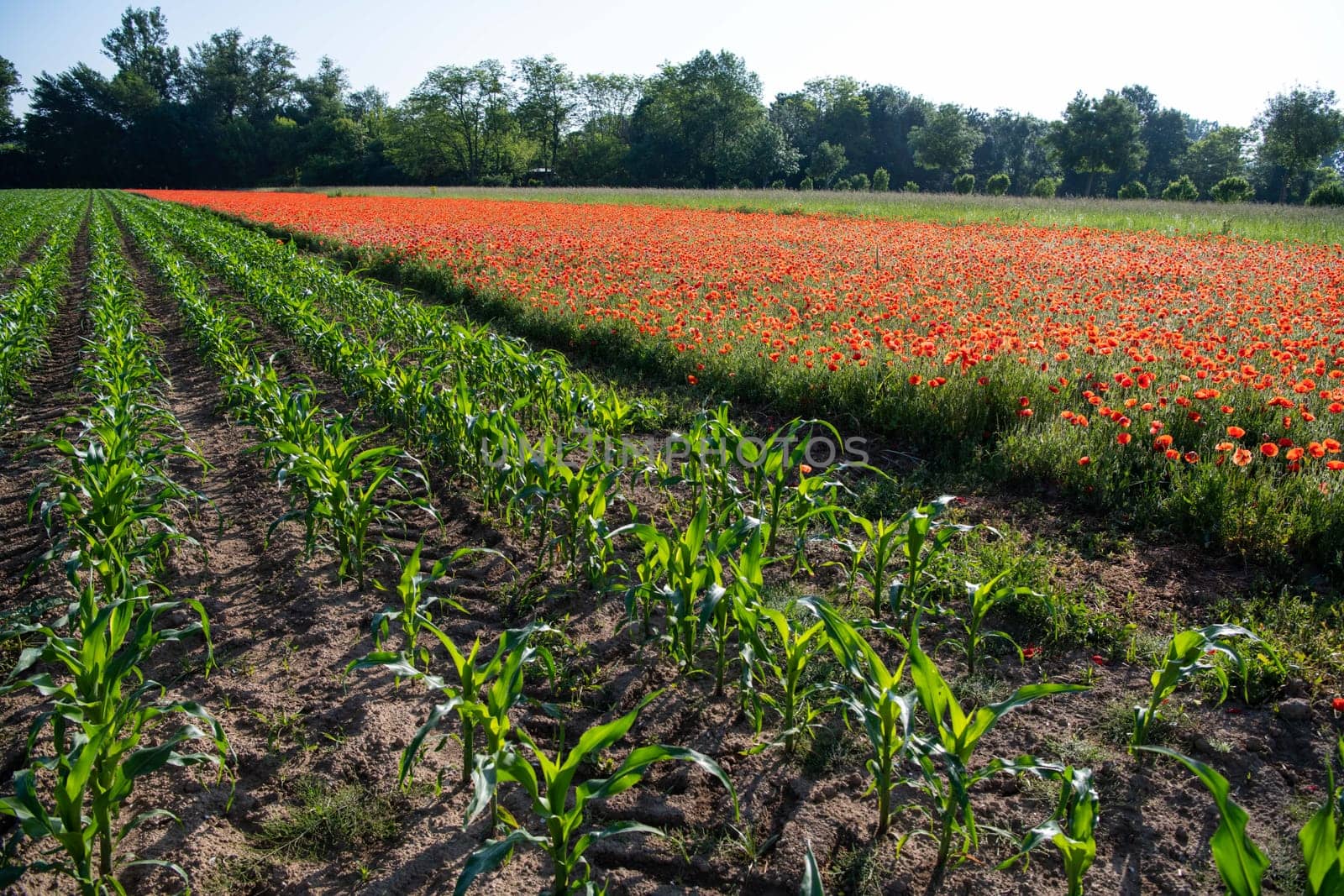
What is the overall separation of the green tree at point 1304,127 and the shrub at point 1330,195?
1061 inches

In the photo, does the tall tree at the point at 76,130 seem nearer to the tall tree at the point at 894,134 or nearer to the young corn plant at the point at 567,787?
the tall tree at the point at 894,134

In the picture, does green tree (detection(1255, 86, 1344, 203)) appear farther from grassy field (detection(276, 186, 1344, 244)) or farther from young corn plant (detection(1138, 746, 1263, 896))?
young corn plant (detection(1138, 746, 1263, 896))

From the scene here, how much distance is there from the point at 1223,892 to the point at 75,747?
3.03m

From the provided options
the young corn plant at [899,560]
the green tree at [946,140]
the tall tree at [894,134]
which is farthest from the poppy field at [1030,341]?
→ the tall tree at [894,134]

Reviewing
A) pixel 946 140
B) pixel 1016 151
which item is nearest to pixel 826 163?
pixel 946 140

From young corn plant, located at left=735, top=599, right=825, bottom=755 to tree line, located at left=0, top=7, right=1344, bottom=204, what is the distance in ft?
184

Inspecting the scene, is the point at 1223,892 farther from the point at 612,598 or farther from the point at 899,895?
the point at 612,598

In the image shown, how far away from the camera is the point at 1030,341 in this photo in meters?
5.93

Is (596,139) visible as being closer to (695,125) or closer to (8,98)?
(695,125)

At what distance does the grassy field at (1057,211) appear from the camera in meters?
15.2

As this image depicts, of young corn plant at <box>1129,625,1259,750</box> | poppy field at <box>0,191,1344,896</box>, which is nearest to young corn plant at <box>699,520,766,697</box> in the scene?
poppy field at <box>0,191,1344,896</box>

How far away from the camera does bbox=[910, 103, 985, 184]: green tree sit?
62.2 meters

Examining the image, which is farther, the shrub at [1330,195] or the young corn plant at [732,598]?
the shrub at [1330,195]

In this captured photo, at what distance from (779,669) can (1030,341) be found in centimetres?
441
